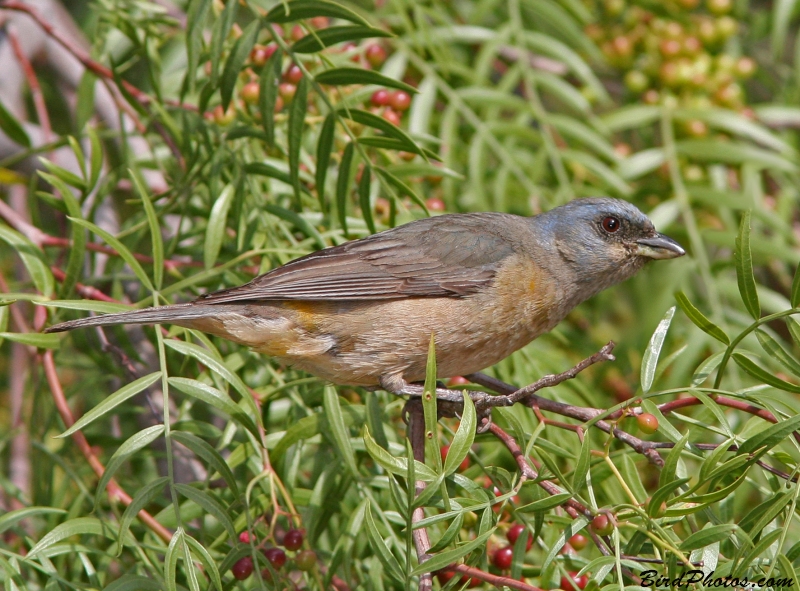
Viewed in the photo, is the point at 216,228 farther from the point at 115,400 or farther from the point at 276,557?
the point at 276,557

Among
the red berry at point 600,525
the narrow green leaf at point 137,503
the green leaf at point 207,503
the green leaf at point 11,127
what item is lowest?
the red berry at point 600,525

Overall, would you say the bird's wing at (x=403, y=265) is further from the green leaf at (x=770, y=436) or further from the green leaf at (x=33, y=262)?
the green leaf at (x=770, y=436)

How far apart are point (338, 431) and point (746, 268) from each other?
4.62 ft

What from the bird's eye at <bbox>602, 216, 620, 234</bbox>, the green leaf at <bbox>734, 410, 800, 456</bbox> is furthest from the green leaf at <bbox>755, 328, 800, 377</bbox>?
the bird's eye at <bbox>602, 216, 620, 234</bbox>

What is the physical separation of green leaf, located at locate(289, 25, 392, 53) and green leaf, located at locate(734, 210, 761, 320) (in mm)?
1563

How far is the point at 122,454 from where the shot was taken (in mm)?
2590

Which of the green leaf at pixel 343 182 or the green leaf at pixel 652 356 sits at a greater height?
the green leaf at pixel 343 182

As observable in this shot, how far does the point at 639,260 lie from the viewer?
422 cm

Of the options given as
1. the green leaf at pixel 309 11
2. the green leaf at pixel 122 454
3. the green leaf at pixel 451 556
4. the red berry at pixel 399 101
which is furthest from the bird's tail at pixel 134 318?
Answer: the red berry at pixel 399 101

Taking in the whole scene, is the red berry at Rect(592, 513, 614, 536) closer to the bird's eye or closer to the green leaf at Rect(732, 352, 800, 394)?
the green leaf at Rect(732, 352, 800, 394)

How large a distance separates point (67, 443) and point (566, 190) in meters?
2.71

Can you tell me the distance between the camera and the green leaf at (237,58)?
129 inches

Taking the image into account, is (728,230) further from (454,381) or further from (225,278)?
(225,278)

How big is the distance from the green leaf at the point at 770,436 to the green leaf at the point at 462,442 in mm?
684
